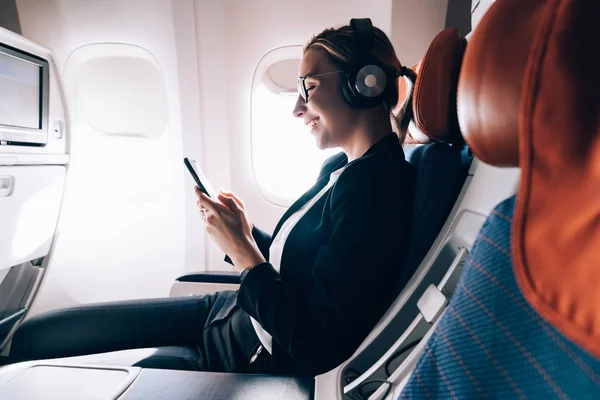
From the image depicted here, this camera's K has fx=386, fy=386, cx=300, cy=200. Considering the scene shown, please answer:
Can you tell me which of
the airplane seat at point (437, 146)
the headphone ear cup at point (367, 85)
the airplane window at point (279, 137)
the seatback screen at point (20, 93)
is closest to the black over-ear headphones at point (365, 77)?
the headphone ear cup at point (367, 85)

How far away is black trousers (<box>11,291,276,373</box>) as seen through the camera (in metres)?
1.20

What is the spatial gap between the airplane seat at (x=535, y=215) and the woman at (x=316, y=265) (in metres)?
0.43

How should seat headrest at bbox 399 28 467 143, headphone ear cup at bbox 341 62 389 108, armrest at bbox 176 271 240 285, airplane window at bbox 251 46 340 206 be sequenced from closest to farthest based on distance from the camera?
1. seat headrest at bbox 399 28 467 143
2. headphone ear cup at bbox 341 62 389 108
3. armrest at bbox 176 271 240 285
4. airplane window at bbox 251 46 340 206

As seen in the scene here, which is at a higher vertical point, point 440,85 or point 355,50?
point 355,50

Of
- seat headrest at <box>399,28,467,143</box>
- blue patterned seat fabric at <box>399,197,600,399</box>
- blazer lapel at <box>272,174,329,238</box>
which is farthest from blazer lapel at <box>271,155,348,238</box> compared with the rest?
blue patterned seat fabric at <box>399,197,600,399</box>

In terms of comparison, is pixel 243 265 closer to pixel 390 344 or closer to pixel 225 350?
pixel 225 350

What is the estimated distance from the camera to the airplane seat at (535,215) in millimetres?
287

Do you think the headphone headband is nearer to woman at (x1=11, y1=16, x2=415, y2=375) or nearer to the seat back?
woman at (x1=11, y1=16, x2=415, y2=375)

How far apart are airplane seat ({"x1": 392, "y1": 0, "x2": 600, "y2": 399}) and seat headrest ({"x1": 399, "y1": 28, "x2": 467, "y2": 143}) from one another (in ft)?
1.22

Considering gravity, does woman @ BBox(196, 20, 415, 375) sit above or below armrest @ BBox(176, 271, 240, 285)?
above

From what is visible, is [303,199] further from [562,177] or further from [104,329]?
[562,177]

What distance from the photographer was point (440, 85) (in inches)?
32.4

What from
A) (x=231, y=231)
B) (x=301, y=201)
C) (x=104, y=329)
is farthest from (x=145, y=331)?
(x=301, y=201)

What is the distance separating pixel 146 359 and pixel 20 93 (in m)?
1.43
